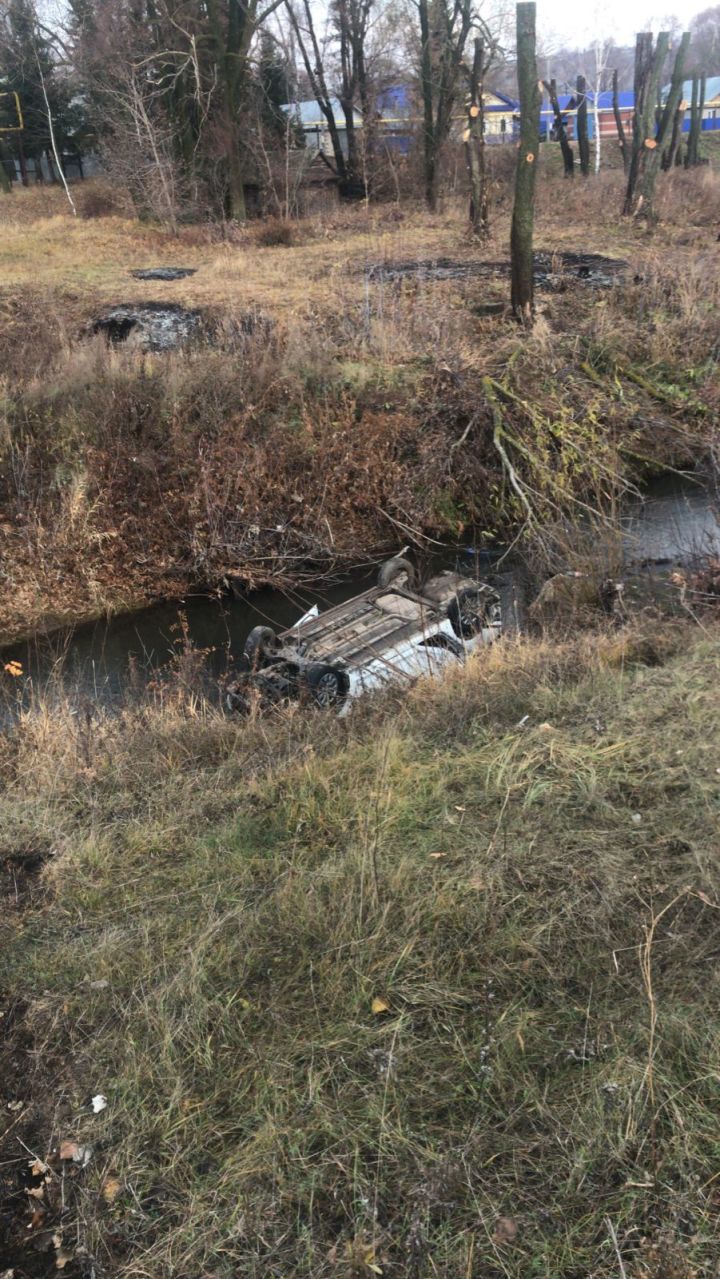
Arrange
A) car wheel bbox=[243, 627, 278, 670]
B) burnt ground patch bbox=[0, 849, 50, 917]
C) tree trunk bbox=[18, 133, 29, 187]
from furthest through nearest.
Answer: tree trunk bbox=[18, 133, 29, 187], car wheel bbox=[243, 627, 278, 670], burnt ground patch bbox=[0, 849, 50, 917]

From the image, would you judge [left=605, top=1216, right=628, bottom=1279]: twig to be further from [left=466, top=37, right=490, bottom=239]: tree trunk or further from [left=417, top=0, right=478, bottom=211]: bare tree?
→ [left=417, top=0, right=478, bottom=211]: bare tree

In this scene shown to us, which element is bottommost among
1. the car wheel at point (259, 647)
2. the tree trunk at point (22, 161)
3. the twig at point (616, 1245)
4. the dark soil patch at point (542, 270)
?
the car wheel at point (259, 647)

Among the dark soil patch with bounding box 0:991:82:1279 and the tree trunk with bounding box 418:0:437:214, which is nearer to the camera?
the dark soil patch with bounding box 0:991:82:1279

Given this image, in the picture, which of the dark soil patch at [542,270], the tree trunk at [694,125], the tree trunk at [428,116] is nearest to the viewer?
the dark soil patch at [542,270]

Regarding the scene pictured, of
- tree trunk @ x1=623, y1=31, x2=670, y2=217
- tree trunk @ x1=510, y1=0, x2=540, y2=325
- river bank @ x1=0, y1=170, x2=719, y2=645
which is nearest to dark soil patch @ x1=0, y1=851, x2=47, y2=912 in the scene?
river bank @ x1=0, y1=170, x2=719, y2=645

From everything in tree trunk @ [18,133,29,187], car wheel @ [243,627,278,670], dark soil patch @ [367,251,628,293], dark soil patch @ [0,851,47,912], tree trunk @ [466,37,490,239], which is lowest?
car wheel @ [243,627,278,670]

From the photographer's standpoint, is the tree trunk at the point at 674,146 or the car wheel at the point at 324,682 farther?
the tree trunk at the point at 674,146

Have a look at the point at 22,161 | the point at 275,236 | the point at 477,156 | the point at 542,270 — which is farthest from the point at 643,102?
the point at 22,161

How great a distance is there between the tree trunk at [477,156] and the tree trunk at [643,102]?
163 inches

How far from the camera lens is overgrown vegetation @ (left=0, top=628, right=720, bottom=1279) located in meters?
2.42

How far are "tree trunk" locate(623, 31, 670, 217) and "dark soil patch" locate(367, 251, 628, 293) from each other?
15.8 feet

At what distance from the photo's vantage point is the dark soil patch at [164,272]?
19.7m

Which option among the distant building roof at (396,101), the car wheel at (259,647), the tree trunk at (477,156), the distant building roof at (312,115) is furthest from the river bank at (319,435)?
the distant building roof at (312,115)

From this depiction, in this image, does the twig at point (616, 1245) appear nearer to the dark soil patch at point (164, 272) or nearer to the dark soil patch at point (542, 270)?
the dark soil patch at point (542, 270)
